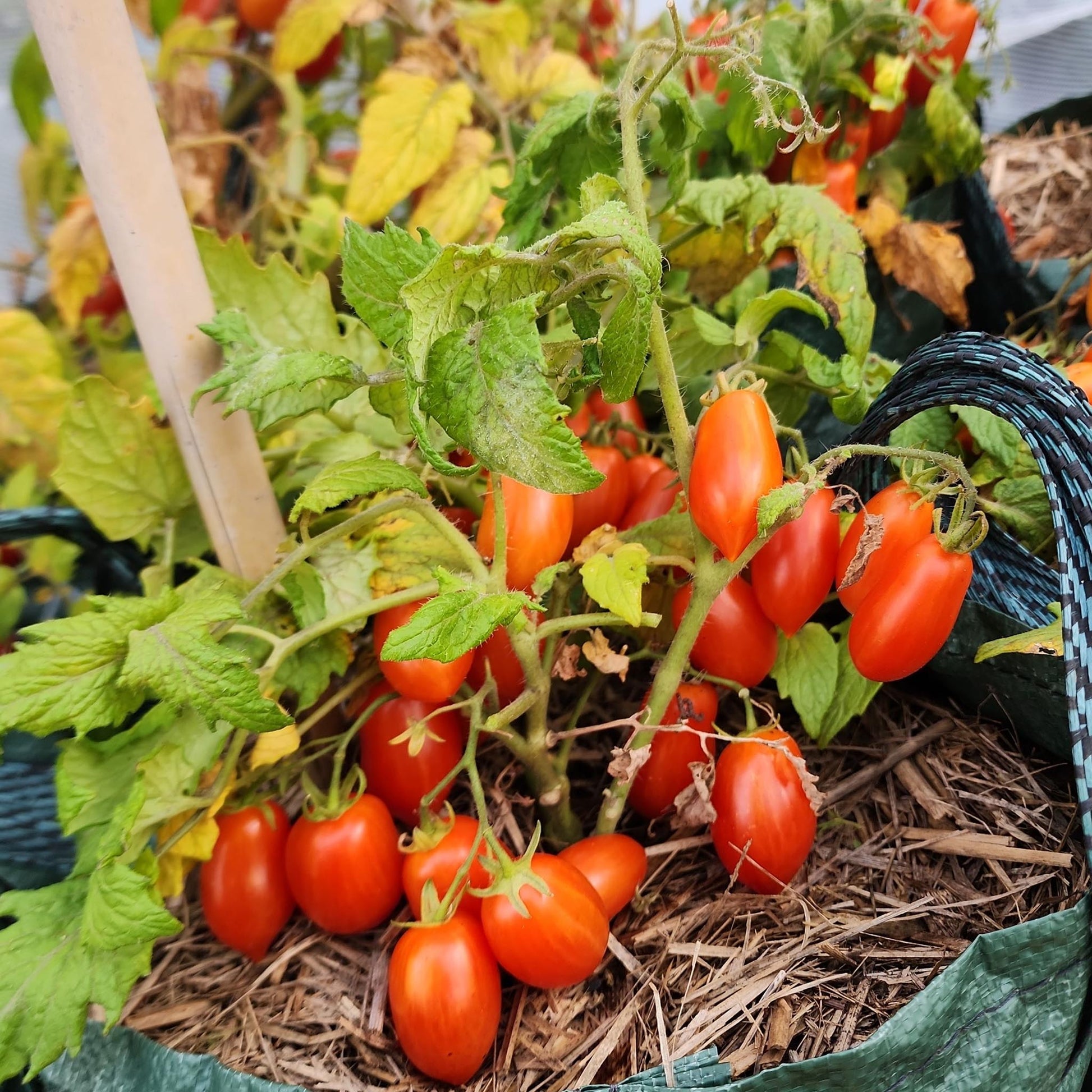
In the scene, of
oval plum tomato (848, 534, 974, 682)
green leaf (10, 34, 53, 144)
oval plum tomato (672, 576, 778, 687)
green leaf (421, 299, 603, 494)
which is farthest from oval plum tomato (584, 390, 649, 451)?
green leaf (10, 34, 53, 144)

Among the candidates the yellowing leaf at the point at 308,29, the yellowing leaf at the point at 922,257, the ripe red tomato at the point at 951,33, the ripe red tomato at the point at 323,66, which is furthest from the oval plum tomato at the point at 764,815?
the ripe red tomato at the point at 323,66

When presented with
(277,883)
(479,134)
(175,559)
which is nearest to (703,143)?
(479,134)

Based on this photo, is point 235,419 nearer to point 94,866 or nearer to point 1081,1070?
point 94,866

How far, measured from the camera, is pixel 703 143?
3.42ft

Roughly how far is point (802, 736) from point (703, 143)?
66 centimetres

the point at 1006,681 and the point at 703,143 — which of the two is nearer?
the point at 1006,681

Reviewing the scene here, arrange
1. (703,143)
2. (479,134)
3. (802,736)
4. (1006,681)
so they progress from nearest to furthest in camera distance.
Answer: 1. (1006,681)
2. (802,736)
3. (703,143)
4. (479,134)

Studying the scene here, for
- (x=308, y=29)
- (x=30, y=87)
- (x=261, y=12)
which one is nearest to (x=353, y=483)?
(x=308, y=29)

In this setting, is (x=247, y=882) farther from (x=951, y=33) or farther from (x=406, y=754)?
(x=951, y=33)

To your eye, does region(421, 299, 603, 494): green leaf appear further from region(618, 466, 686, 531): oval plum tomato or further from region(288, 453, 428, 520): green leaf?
region(618, 466, 686, 531): oval plum tomato

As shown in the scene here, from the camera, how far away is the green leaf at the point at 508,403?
1.60ft

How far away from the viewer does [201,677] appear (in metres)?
0.63

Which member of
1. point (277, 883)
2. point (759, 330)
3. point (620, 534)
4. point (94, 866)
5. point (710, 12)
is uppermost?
point (710, 12)

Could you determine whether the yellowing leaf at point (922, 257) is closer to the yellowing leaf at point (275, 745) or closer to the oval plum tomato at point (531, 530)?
the oval plum tomato at point (531, 530)
